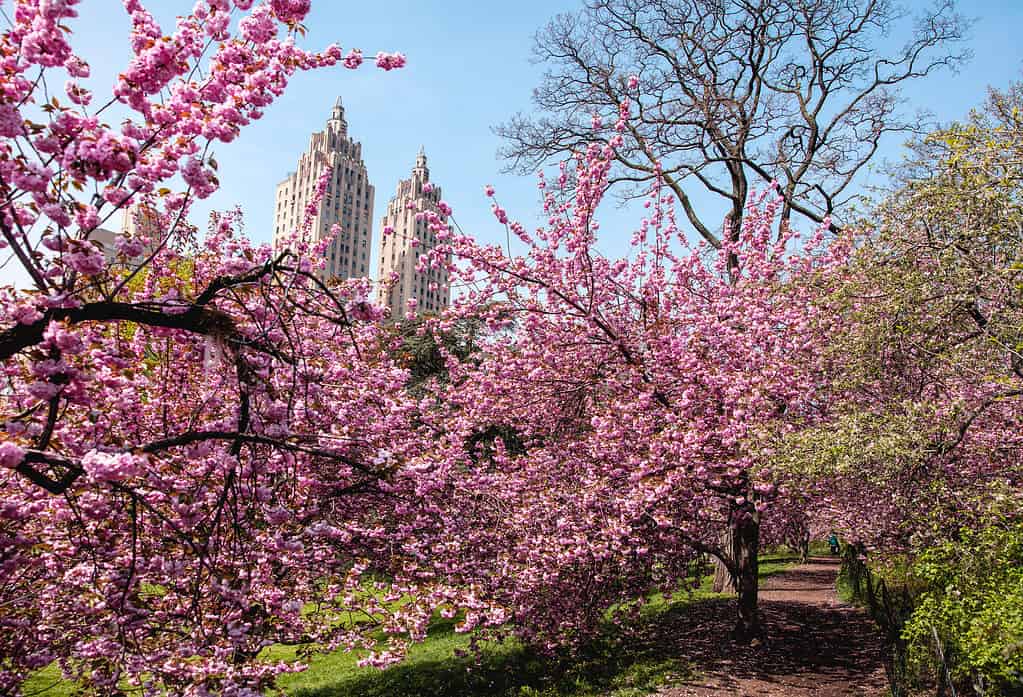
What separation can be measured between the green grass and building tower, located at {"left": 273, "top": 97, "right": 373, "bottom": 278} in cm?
8358

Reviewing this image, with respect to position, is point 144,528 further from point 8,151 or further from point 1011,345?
point 1011,345

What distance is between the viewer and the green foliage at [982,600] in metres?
5.86

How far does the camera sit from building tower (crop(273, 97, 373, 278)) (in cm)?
9800

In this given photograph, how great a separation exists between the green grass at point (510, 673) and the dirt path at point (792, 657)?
57 centimetres

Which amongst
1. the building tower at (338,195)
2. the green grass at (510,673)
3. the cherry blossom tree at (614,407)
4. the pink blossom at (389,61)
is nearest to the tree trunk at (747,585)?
the cherry blossom tree at (614,407)

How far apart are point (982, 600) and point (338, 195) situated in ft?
329

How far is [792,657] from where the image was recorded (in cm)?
1148

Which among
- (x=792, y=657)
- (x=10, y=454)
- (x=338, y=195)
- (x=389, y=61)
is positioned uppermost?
(x=338, y=195)

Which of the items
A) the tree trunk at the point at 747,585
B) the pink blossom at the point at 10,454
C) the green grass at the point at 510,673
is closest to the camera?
the pink blossom at the point at 10,454

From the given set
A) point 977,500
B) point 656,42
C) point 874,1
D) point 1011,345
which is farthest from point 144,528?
point 874,1

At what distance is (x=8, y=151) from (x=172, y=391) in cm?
435

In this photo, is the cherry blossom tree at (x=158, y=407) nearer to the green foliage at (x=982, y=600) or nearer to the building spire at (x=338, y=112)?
the green foliage at (x=982, y=600)

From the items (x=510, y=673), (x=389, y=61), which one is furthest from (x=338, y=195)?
(x=389, y=61)

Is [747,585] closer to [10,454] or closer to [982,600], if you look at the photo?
A: [982,600]
